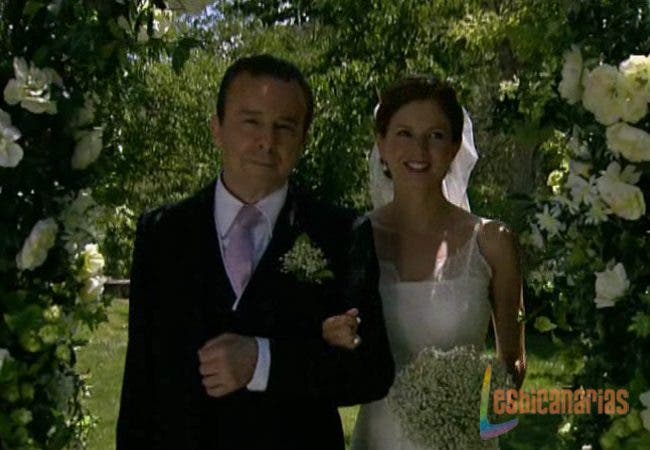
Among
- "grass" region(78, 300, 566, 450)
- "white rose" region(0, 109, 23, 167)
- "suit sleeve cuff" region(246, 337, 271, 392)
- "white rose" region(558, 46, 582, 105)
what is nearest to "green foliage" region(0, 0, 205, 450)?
"white rose" region(0, 109, 23, 167)

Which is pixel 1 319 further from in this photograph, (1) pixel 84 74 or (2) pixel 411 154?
(2) pixel 411 154

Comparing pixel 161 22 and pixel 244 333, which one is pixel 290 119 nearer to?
pixel 161 22

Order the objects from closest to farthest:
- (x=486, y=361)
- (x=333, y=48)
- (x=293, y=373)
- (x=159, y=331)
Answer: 1. (x=293, y=373)
2. (x=159, y=331)
3. (x=486, y=361)
4. (x=333, y=48)

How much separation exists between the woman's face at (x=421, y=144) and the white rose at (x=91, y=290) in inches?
45.3

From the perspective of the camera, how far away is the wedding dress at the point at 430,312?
3.31 metres

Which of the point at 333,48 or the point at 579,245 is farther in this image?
the point at 333,48

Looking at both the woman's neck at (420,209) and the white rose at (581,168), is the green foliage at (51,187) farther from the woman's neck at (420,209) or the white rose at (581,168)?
the woman's neck at (420,209)

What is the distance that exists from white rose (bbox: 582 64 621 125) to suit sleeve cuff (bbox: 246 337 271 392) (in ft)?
2.96

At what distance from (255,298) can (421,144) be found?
3.47 feet

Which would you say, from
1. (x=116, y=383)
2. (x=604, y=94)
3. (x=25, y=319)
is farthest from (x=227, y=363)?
(x=116, y=383)

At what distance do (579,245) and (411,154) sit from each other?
933mm

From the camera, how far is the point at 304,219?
2.51 meters

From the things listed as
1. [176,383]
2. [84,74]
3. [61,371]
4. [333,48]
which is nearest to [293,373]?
[176,383]

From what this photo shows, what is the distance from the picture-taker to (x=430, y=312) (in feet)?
10.9
